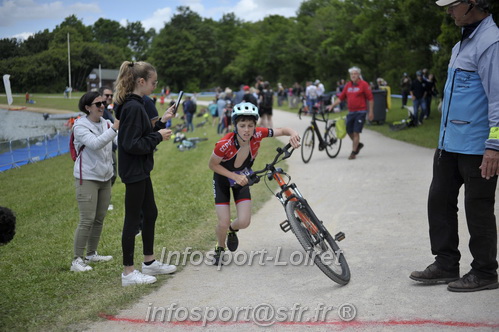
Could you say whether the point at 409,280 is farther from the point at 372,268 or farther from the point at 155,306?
Result: the point at 155,306

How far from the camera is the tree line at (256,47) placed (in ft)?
34.3

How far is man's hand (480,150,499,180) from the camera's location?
4.50 m

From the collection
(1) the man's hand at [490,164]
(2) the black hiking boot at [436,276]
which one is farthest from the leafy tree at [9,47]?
(1) the man's hand at [490,164]

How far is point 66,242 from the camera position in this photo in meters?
8.09

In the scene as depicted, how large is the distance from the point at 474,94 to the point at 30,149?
14756 millimetres

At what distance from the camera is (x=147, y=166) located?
5520 mm

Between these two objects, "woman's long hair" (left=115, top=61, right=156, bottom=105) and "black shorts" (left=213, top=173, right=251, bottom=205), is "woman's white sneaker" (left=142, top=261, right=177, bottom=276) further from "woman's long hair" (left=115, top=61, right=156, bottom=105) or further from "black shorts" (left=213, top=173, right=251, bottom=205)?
"woman's long hair" (left=115, top=61, right=156, bottom=105)

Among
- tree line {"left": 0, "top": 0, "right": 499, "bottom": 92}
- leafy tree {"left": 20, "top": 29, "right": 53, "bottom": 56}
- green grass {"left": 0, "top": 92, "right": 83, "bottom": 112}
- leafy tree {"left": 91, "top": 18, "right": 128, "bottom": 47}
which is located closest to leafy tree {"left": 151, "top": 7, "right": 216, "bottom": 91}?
tree line {"left": 0, "top": 0, "right": 499, "bottom": 92}

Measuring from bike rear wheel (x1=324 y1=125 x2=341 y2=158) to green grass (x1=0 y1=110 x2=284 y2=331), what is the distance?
174 cm

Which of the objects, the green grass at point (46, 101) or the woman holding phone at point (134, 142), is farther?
the green grass at point (46, 101)

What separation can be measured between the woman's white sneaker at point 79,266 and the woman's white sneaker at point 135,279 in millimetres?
804

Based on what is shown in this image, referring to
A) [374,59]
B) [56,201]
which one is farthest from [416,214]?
[374,59]

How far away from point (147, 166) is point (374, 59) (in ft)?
140

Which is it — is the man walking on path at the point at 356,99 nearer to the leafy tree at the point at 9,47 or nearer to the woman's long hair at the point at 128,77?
the leafy tree at the point at 9,47
